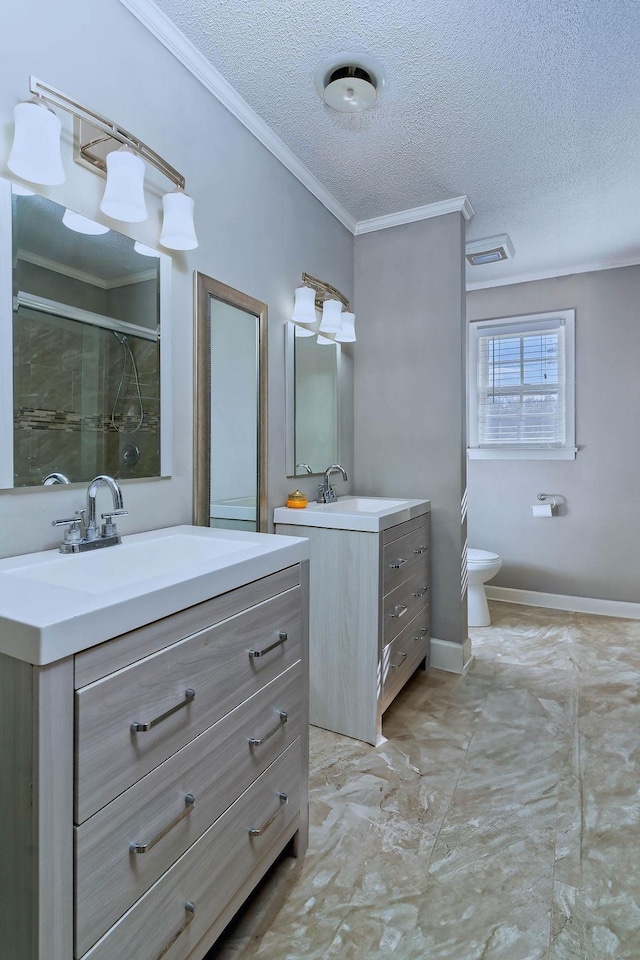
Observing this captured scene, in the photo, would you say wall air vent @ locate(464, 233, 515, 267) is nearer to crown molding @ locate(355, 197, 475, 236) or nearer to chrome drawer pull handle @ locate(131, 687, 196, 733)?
crown molding @ locate(355, 197, 475, 236)

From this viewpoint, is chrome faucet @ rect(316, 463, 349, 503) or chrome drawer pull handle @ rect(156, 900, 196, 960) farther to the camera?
chrome faucet @ rect(316, 463, 349, 503)

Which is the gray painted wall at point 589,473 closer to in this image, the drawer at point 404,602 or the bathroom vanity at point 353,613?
the drawer at point 404,602

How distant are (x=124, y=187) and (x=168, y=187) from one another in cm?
32

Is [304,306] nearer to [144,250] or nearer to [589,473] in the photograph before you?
[144,250]

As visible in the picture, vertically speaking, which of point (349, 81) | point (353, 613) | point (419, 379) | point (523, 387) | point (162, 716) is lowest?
point (353, 613)

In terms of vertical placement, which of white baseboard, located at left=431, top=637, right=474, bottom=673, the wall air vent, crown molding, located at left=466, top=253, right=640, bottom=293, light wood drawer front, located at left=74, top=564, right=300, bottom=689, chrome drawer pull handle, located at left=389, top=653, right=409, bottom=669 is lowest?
white baseboard, located at left=431, top=637, right=474, bottom=673

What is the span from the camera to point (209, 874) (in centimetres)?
104

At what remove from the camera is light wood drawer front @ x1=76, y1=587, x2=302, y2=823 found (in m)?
0.78

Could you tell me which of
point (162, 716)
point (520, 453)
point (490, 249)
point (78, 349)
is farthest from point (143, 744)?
point (520, 453)

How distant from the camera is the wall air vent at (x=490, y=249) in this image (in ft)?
10.2

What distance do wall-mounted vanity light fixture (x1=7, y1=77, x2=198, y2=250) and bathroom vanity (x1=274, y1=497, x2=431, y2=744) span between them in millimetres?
1145

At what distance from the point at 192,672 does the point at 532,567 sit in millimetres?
3389

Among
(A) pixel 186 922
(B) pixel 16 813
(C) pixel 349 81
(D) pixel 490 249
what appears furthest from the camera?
(D) pixel 490 249

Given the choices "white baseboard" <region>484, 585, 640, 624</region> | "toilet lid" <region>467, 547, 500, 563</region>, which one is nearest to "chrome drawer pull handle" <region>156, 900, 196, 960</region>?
"toilet lid" <region>467, 547, 500, 563</region>
